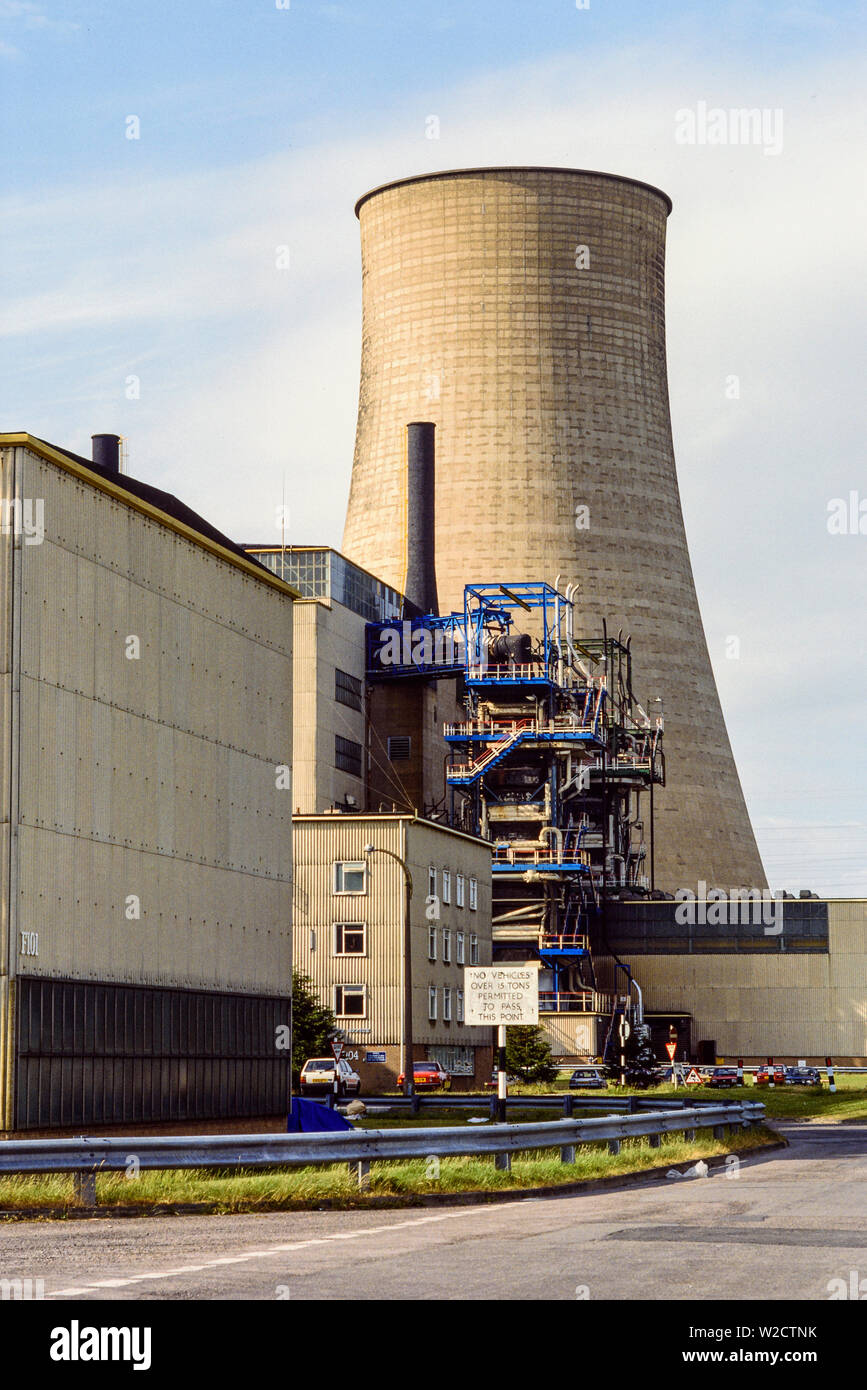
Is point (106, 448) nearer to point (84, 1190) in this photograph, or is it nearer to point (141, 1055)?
point (141, 1055)

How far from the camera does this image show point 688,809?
296 ft

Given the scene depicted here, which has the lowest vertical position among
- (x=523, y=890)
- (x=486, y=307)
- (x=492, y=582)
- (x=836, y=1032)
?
(x=836, y=1032)

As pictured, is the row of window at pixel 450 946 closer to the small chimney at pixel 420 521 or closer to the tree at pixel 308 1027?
the tree at pixel 308 1027

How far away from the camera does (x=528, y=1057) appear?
2640 inches

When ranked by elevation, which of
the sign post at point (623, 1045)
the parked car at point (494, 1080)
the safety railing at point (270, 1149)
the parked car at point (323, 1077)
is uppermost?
the safety railing at point (270, 1149)

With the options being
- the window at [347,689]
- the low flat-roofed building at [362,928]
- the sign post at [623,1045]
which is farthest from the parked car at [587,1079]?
the window at [347,689]

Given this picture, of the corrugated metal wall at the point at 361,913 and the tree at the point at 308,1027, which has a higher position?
the corrugated metal wall at the point at 361,913

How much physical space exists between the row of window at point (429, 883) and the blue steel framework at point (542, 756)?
1739cm

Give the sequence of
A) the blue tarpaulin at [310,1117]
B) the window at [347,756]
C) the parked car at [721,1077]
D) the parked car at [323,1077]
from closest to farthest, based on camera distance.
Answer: the blue tarpaulin at [310,1117], the parked car at [323,1077], the parked car at [721,1077], the window at [347,756]

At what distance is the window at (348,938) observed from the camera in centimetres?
5797

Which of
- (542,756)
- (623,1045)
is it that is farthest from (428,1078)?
(542,756)
